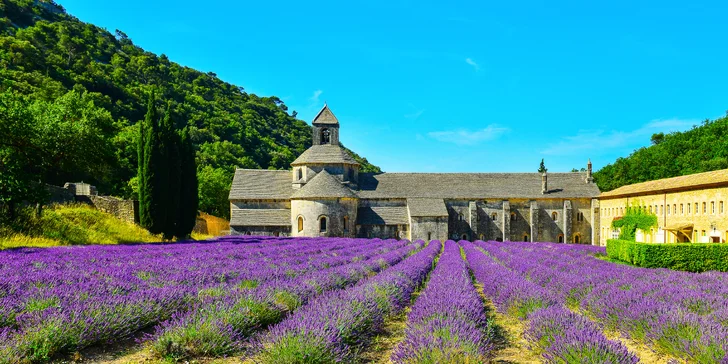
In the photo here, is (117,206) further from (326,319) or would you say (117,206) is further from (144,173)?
(326,319)

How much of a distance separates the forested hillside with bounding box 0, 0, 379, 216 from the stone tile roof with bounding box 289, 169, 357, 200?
15.1 metres

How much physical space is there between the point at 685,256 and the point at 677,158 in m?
42.2

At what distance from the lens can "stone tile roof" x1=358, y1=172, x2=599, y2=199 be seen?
43594 millimetres

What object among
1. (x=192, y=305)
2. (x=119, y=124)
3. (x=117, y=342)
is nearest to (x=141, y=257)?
(x=192, y=305)

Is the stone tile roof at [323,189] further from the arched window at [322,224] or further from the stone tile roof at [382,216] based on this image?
the stone tile roof at [382,216]

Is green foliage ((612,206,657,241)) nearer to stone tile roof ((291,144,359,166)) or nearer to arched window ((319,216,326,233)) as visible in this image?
stone tile roof ((291,144,359,166))

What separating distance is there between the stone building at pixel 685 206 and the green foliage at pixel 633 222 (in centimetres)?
34

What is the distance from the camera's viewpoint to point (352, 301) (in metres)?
6.66

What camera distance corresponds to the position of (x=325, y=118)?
4619cm

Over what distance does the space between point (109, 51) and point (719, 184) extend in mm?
106342

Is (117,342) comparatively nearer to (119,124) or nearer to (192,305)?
(192,305)

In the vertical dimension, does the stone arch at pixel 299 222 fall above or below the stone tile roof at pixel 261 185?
below

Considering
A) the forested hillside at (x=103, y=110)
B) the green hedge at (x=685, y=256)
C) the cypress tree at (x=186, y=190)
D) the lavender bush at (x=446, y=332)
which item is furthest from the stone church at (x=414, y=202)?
the lavender bush at (x=446, y=332)

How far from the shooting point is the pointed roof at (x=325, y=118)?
45938 mm
